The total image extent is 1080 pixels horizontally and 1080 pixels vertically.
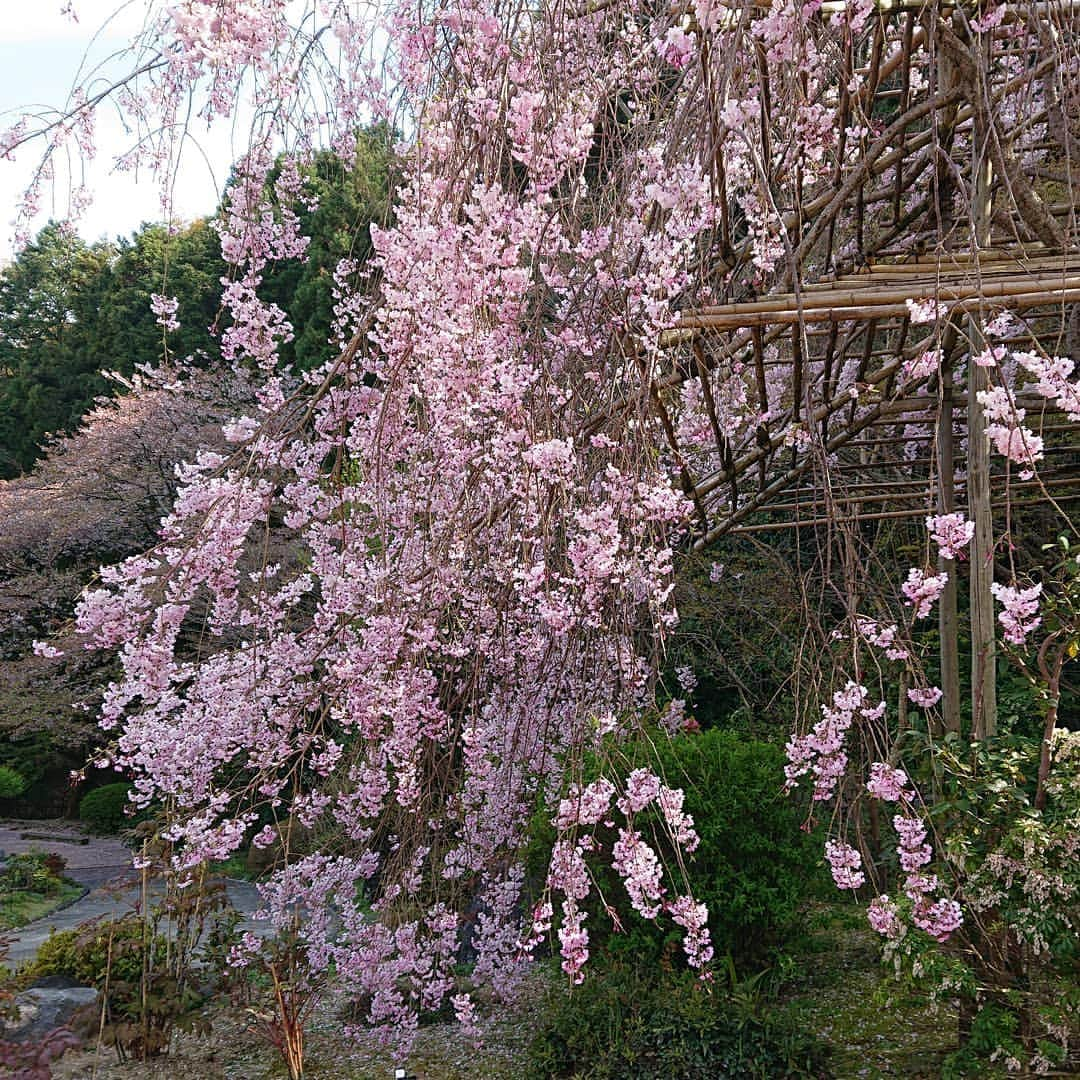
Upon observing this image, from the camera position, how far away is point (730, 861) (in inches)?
139

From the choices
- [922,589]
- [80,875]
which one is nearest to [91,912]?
[80,875]

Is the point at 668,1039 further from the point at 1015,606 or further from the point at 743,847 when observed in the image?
the point at 1015,606

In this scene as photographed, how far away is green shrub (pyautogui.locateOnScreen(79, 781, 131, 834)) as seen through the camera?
930 centimetres

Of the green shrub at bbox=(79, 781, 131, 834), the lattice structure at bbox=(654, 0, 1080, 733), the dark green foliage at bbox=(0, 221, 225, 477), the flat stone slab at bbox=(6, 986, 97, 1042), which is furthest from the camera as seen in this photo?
the dark green foliage at bbox=(0, 221, 225, 477)

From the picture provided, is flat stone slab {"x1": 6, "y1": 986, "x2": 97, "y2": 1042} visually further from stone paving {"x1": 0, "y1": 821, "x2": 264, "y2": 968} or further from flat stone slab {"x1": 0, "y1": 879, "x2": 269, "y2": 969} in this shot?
flat stone slab {"x1": 0, "y1": 879, "x2": 269, "y2": 969}

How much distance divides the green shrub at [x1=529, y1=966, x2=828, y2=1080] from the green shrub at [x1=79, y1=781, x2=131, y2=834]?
7.18 metres

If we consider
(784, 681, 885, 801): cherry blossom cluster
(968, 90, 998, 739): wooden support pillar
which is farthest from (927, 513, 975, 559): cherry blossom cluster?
(968, 90, 998, 739): wooden support pillar

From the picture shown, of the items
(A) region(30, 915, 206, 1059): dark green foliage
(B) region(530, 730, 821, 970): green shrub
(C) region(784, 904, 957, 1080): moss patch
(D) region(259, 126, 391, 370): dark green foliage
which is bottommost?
(A) region(30, 915, 206, 1059): dark green foliage

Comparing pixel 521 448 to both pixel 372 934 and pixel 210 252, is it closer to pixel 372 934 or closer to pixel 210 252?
pixel 372 934

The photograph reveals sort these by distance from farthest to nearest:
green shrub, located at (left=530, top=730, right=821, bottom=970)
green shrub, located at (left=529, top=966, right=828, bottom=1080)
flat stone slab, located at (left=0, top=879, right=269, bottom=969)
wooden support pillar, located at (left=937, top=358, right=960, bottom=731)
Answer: flat stone slab, located at (left=0, top=879, right=269, bottom=969) → green shrub, located at (left=530, top=730, right=821, bottom=970) → green shrub, located at (left=529, top=966, right=828, bottom=1080) → wooden support pillar, located at (left=937, top=358, right=960, bottom=731)

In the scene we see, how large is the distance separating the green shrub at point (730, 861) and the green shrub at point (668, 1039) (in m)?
0.22

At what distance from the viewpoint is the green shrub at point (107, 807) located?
930 centimetres

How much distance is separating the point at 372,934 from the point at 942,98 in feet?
8.39

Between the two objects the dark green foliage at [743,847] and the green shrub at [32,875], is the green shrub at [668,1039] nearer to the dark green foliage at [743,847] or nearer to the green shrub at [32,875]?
the dark green foliage at [743,847]
